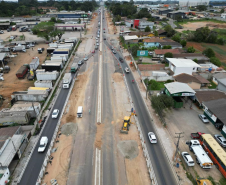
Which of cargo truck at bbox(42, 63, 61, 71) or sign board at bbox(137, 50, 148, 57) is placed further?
sign board at bbox(137, 50, 148, 57)

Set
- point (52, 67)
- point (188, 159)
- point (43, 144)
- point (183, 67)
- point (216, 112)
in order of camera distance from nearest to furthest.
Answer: point (188, 159), point (43, 144), point (216, 112), point (183, 67), point (52, 67)

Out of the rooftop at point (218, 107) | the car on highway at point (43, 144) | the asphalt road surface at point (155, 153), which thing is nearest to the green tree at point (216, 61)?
the rooftop at point (218, 107)

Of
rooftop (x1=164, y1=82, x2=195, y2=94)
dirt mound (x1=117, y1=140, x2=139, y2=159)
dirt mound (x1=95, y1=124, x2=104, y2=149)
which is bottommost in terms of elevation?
dirt mound (x1=117, y1=140, x2=139, y2=159)

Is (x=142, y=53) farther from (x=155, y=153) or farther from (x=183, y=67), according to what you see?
(x=155, y=153)

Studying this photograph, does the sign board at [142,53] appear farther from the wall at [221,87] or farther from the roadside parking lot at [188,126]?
the roadside parking lot at [188,126]

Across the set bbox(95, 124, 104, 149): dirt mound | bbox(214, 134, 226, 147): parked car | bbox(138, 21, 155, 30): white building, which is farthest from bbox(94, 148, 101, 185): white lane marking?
bbox(138, 21, 155, 30): white building

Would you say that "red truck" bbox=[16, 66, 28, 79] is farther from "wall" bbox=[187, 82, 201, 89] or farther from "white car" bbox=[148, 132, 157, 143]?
"wall" bbox=[187, 82, 201, 89]

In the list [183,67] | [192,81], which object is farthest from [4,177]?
[183,67]
